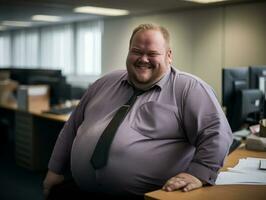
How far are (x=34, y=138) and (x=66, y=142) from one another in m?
2.42

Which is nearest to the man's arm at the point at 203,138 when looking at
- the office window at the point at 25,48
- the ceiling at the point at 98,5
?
the ceiling at the point at 98,5

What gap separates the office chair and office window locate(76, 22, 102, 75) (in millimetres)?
4686

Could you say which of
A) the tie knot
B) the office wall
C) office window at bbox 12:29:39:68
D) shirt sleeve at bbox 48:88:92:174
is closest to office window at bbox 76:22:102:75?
the office wall

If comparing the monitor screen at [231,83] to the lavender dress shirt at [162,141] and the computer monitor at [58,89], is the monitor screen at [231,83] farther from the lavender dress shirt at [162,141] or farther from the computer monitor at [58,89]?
the computer monitor at [58,89]

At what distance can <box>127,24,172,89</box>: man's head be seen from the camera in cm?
179

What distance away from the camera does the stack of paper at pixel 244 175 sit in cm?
160

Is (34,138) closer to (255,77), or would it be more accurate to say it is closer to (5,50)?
(255,77)

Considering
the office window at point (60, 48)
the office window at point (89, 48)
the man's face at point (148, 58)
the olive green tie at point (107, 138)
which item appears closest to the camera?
the olive green tie at point (107, 138)

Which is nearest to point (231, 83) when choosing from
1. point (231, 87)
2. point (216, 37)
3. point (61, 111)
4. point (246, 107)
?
point (231, 87)

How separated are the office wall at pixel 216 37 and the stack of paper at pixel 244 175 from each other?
2765 mm

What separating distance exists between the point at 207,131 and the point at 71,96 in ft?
10.7

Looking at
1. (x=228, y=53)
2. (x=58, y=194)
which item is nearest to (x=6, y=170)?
(x=58, y=194)

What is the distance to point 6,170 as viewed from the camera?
4.52m

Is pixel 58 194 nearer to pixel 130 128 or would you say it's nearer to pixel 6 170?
pixel 130 128
